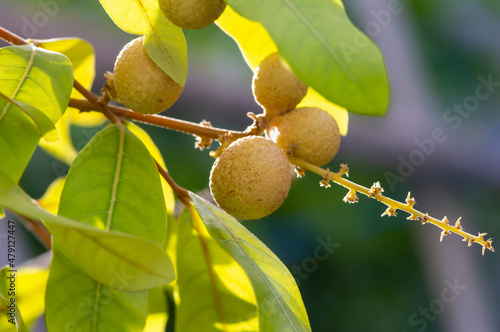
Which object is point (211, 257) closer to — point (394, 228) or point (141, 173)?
point (141, 173)

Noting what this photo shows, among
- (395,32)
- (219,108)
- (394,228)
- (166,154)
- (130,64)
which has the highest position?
(130,64)

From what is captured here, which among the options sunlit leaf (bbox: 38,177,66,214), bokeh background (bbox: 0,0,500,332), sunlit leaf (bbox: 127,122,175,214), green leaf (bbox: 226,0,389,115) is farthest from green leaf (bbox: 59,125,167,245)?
bokeh background (bbox: 0,0,500,332)

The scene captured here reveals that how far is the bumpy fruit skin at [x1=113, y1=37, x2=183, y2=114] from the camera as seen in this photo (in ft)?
1.89

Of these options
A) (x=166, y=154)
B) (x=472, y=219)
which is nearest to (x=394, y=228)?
(x=472, y=219)

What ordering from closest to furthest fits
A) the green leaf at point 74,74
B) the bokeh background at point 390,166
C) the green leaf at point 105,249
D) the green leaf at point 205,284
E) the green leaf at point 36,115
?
1. the green leaf at point 105,249
2. the green leaf at point 36,115
3. the green leaf at point 205,284
4. the green leaf at point 74,74
5. the bokeh background at point 390,166

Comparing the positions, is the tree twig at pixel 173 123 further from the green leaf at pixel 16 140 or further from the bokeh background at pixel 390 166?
the bokeh background at pixel 390 166

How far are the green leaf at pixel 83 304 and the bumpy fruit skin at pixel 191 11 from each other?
27 cm

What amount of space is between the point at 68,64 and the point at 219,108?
5.21ft

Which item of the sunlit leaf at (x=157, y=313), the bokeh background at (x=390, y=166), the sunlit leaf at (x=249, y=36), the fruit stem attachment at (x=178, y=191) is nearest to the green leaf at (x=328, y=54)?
the sunlit leaf at (x=249, y=36)

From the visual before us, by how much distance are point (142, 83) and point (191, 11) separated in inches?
4.2

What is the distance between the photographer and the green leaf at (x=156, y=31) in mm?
553

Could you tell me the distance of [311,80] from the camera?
442 mm

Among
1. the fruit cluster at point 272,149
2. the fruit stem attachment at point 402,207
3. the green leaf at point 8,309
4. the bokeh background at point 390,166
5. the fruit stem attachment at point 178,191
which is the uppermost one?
the fruit cluster at point 272,149

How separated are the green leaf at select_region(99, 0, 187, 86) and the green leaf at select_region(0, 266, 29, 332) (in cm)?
31
